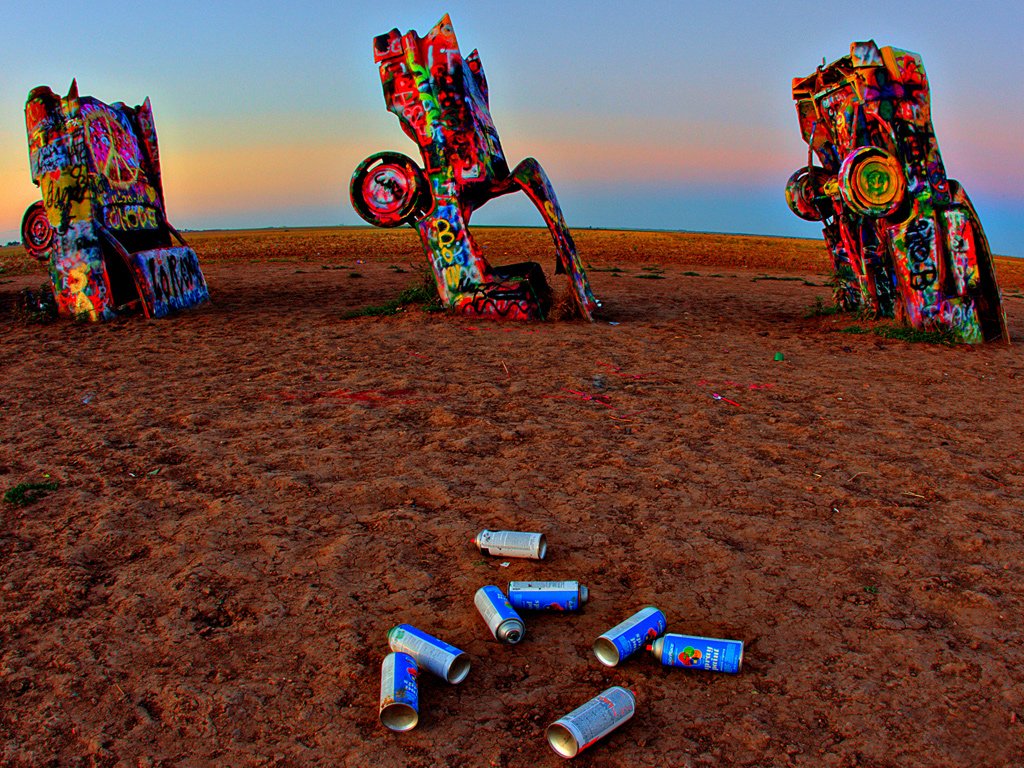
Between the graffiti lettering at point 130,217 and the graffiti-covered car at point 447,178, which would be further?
the graffiti lettering at point 130,217

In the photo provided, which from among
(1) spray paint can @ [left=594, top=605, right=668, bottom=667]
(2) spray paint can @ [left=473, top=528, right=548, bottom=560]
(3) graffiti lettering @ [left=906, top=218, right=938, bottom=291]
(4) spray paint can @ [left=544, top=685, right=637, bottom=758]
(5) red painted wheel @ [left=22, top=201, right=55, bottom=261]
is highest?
(5) red painted wheel @ [left=22, top=201, right=55, bottom=261]

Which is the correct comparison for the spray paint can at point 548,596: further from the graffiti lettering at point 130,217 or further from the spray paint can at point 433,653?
the graffiti lettering at point 130,217

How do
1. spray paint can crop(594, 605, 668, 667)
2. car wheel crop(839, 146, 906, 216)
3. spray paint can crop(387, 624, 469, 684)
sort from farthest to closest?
car wheel crop(839, 146, 906, 216) < spray paint can crop(594, 605, 668, 667) < spray paint can crop(387, 624, 469, 684)

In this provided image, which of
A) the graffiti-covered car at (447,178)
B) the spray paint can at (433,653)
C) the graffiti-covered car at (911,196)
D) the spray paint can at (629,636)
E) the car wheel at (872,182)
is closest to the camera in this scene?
the spray paint can at (433,653)

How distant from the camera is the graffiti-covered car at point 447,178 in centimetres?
→ 1093

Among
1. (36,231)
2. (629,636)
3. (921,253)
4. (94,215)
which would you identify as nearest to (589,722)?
(629,636)

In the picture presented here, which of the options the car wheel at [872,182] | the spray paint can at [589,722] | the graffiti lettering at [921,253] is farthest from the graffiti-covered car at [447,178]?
the spray paint can at [589,722]

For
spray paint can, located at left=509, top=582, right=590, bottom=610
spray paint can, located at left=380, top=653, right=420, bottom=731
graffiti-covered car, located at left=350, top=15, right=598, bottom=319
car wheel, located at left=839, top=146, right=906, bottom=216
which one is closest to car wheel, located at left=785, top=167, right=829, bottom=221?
car wheel, located at left=839, top=146, right=906, bottom=216

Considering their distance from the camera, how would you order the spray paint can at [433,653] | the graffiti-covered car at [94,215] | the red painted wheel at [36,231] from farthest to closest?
the red painted wheel at [36,231] → the graffiti-covered car at [94,215] → the spray paint can at [433,653]

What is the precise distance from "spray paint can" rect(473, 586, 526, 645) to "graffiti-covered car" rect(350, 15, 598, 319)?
26.5 feet

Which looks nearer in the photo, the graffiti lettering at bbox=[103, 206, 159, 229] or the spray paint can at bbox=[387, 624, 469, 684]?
the spray paint can at bbox=[387, 624, 469, 684]

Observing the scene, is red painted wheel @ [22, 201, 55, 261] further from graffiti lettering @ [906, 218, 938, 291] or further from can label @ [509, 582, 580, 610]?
graffiti lettering @ [906, 218, 938, 291]

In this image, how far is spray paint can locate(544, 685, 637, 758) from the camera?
2711 millimetres

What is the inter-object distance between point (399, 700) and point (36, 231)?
12.4 m
